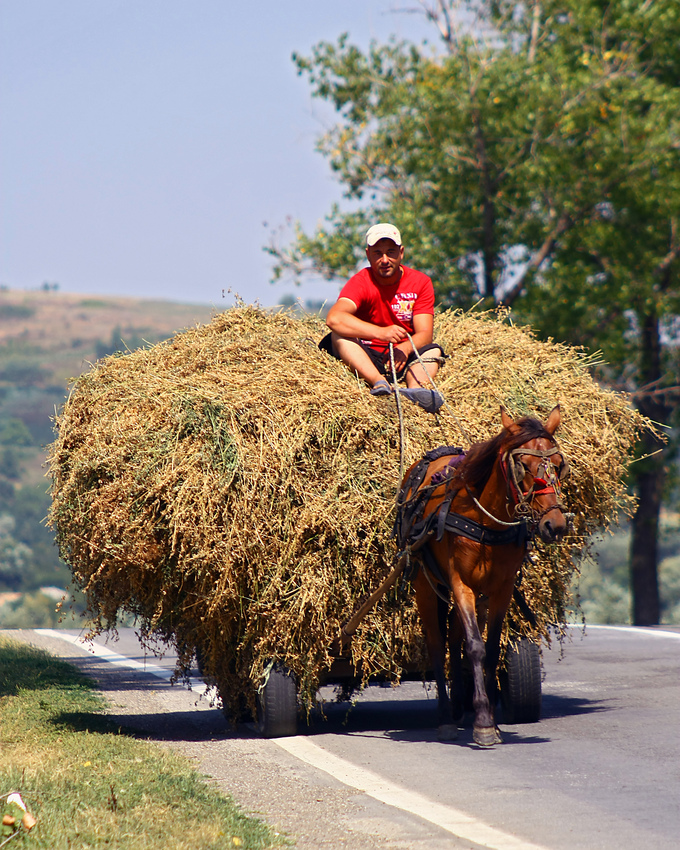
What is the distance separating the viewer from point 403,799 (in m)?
5.73

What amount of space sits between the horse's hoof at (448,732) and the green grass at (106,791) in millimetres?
1833

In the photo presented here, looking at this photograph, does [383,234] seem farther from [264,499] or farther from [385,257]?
[264,499]

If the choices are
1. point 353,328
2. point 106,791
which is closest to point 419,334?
point 353,328

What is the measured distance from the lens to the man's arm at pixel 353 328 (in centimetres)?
848

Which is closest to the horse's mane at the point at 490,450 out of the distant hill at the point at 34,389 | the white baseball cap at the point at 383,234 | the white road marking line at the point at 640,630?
the white baseball cap at the point at 383,234

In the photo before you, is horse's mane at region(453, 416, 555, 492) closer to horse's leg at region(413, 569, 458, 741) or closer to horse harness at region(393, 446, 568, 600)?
horse harness at region(393, 446, 568, 600)

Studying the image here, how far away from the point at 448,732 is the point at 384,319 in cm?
331

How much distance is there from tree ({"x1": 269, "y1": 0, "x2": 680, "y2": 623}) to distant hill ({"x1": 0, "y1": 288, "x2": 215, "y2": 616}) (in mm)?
24478

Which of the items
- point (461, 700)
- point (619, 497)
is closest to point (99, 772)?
point (461, 700)

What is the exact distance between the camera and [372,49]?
74.9 ft

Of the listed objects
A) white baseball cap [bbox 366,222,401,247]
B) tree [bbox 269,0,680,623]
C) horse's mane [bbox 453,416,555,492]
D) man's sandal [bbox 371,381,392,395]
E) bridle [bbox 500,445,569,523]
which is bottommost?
bridle [bbox 500,445,569,523]

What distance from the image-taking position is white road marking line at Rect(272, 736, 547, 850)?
489cm

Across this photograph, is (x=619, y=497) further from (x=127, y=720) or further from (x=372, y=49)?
(x=372, y=49)

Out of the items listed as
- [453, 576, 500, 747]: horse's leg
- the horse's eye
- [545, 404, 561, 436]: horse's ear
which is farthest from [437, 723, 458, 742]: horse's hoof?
[545, 404, 561, 436]: horse's ear
